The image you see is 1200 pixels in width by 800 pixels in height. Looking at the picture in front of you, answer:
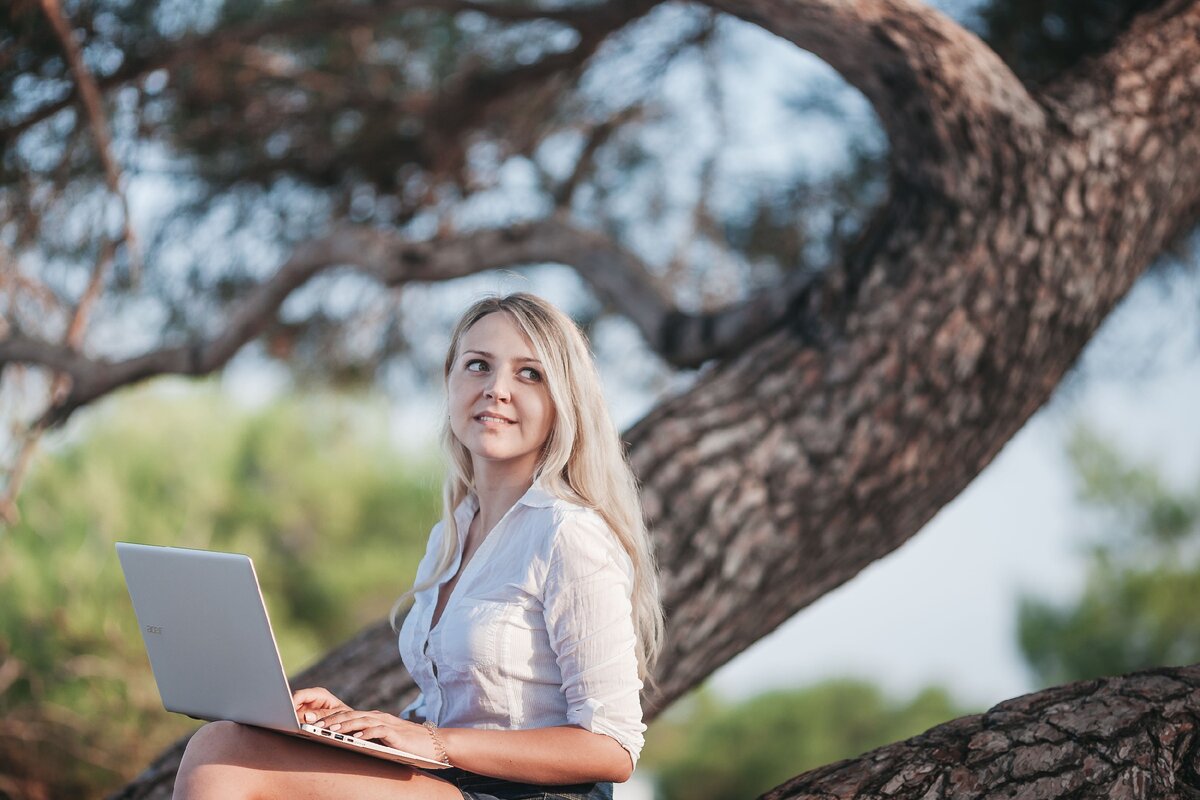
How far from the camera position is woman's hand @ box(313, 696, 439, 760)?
115 centimetres

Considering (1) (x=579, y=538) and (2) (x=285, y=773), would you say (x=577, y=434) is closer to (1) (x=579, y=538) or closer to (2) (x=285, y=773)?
(1) (x=579, y=538)

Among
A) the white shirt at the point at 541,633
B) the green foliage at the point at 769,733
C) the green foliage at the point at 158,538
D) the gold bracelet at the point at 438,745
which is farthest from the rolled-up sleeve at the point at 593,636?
the green foliage at the point at 769,733

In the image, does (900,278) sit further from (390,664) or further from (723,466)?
(390,664)

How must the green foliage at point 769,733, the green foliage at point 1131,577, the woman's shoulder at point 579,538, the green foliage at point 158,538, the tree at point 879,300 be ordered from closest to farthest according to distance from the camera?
the woman's shoulder at point 579,538 < the tree at point 879,300 < the green foliage at point 158,538 < the green foliage at point 1131,577 < the green foliage at point 769,733

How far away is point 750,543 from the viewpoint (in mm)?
2000

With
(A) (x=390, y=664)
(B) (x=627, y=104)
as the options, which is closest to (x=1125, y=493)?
(B) (x=627, y=104)

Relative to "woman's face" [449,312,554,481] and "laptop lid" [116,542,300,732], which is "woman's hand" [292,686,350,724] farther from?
"woman's face" [449,312,554,481]

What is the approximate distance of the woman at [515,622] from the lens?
3.87ft

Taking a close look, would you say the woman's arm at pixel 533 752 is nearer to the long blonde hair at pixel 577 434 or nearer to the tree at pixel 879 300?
the long blonde hair at pixel 577 434

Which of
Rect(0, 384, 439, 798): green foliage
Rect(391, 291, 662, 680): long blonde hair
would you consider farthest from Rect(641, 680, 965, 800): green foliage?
Rect(391, 291, 662, 680): long blonde hair

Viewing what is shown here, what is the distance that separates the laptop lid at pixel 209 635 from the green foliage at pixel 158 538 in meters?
2.52

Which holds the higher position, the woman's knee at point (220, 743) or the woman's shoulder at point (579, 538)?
the woman's shoulder at point (579, 538)

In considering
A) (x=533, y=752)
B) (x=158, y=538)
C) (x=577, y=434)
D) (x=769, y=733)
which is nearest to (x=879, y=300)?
(x=577, y=434)

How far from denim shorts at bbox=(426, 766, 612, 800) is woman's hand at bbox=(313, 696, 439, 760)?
76 mm
